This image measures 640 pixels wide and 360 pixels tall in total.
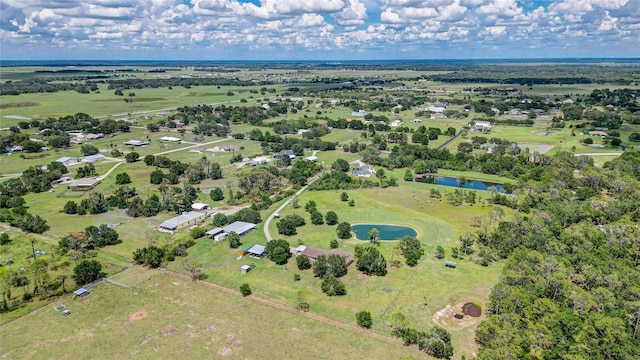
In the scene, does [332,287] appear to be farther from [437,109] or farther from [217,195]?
[437,109]

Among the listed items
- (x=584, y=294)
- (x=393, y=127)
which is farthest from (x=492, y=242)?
(x=393, y=127)

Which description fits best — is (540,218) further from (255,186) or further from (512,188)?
(255,186)

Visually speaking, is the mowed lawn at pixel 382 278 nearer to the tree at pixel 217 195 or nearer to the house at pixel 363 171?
the tree at pixel 217 195

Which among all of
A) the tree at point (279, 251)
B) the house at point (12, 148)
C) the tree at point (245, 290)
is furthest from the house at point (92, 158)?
the tree at point (245, 290)

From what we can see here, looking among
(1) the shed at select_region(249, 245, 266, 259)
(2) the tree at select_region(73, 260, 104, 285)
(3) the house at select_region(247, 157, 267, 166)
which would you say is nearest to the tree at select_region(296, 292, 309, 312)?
(1) the shed at select_region(249, 245, 266, 259)

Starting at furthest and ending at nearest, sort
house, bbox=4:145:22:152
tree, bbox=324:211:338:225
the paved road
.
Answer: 1. house, bbox=4:145:22:152
2. tree, bbox=324:211:338:225
3. the paved road

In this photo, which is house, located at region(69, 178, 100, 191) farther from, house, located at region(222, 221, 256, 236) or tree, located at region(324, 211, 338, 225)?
tree, located at region(324, 211, 338, 225)

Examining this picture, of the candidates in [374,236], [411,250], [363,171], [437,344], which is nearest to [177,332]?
[437,344]
